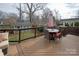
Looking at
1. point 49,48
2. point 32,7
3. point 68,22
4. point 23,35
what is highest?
point 32,7

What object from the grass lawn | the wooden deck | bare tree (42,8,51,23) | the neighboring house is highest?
bare tree (42,8,51,23)

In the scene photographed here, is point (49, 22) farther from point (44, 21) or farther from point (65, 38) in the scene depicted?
point (65, 38)

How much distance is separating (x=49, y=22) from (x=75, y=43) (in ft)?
0.90

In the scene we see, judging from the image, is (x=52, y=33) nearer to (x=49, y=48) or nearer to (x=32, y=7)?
(x=49, y=48)

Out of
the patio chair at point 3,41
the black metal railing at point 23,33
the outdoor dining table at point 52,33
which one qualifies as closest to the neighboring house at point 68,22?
the outdoor dining table at point 52,33

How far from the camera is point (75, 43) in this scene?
2.10m

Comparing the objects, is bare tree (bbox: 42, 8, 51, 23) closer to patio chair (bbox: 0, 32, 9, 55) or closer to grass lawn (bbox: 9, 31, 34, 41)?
grass lawn (bbox: 9, 31, 34, 41)

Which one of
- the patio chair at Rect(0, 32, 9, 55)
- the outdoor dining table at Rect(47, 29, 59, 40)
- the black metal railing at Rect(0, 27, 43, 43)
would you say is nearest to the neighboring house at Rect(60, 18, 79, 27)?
the outdoor dining table at Rect(47, 29, 59, 40)

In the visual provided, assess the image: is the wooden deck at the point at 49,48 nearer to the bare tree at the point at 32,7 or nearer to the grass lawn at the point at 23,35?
the grass lawn at the point at 23,35

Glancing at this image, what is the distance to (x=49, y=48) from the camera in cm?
211

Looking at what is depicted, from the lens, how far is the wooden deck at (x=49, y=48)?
6.88 feet

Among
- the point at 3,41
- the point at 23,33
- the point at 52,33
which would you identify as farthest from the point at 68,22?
the point at 3,41

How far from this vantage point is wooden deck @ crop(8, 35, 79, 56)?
2.10 meters

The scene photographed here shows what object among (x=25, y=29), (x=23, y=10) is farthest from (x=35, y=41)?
(x=23, y=10)
